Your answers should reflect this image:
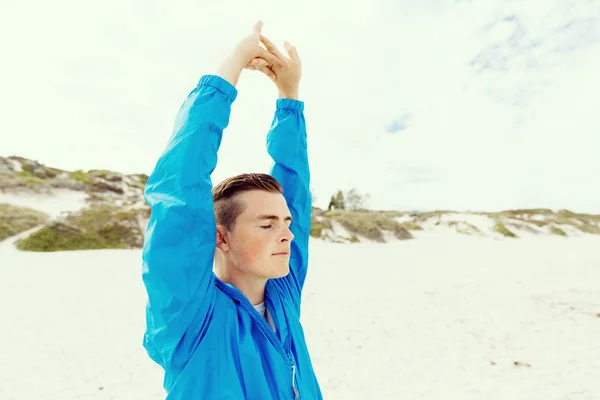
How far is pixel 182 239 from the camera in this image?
1188 mm

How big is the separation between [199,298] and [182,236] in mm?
216

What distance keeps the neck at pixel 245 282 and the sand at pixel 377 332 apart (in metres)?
3.22

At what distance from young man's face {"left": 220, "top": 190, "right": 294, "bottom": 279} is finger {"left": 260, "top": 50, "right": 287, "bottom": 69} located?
66 centimetres

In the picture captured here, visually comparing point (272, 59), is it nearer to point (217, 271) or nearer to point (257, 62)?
point (257, 62)

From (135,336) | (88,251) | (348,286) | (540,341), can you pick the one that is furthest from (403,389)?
(88,251)

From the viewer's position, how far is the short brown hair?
1.44 metres

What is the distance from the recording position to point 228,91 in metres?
1.39

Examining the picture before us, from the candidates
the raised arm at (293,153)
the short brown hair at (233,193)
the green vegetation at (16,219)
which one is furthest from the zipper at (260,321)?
the green vegetation at (16,219)

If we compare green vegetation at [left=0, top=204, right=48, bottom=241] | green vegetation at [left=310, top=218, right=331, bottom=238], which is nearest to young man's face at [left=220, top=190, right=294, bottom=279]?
green vegetation at [left=0, top=204, right=48, bottom=241]

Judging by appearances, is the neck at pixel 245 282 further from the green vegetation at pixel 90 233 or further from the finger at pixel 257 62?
the green vegetation at pixel 90 233

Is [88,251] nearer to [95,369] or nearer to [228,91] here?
[95,369]

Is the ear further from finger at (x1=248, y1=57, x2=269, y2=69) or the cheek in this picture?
finger at (x1=248, y1=57, x2=269, y2=69)

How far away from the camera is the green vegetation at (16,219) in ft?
48.5

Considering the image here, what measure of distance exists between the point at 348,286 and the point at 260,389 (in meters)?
8.69
